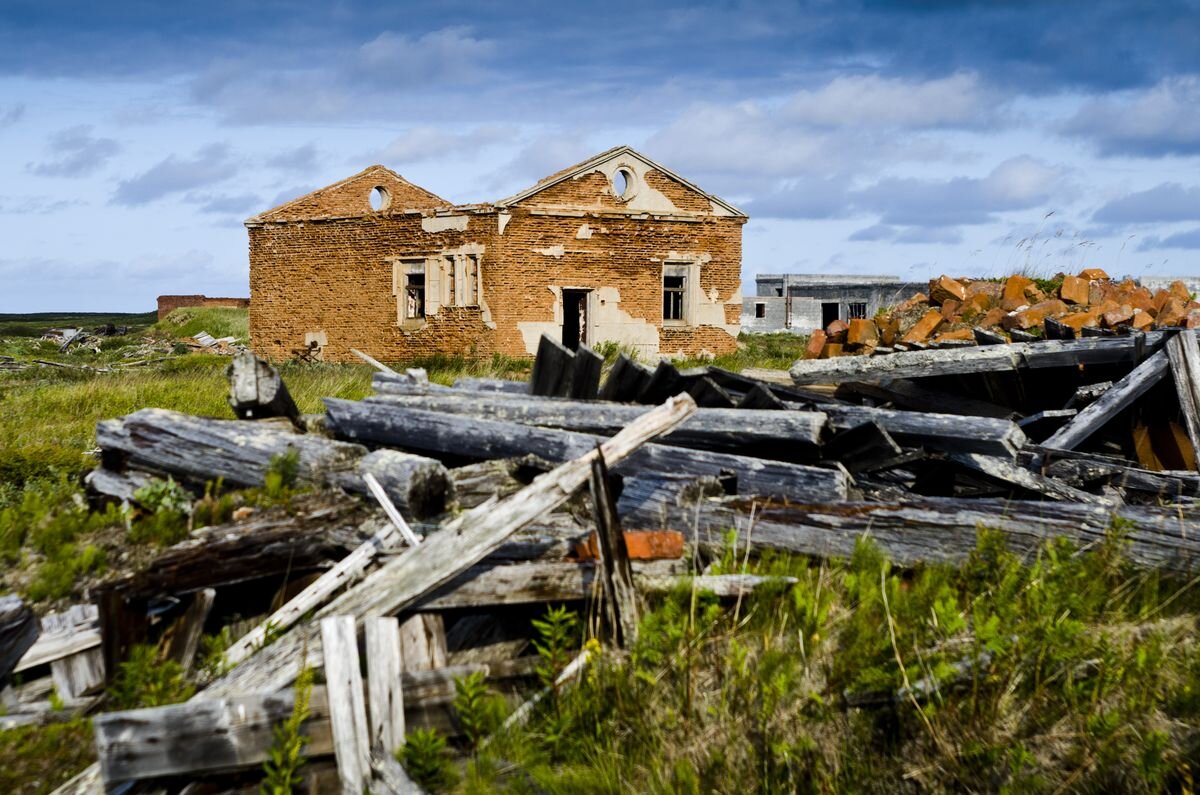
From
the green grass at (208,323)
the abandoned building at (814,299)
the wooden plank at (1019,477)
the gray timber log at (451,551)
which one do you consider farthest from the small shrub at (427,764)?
the abandoned building at (814,299)

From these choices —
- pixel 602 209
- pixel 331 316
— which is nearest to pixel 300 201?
pixel 331 316

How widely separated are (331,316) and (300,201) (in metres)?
3.04

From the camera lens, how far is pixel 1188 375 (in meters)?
6.89

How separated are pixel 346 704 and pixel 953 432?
403 centimetres

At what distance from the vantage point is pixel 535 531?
476 centimetres

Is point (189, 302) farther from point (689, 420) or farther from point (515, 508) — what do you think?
point (515, 508)

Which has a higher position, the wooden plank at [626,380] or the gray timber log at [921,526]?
the wooden plank at [626,380]

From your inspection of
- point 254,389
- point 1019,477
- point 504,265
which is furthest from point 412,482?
point 504,265

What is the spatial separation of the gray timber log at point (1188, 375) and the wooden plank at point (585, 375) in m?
4.24

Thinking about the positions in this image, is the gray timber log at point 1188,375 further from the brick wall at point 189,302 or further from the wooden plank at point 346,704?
the brick wall at point 189,302

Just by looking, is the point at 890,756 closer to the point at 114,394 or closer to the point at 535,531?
the point at 535,531

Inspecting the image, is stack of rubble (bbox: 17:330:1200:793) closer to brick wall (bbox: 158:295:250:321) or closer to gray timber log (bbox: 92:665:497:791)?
gray timber log (bbox: 92:665:497:791)

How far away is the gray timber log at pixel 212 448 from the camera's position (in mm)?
5742

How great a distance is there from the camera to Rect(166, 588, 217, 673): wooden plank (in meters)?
4.29
